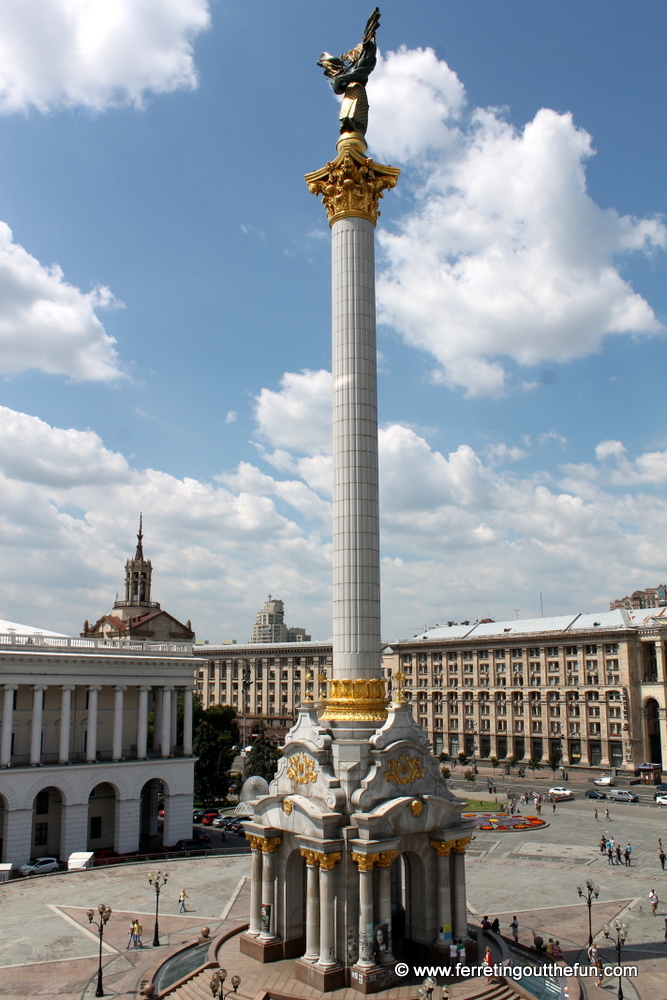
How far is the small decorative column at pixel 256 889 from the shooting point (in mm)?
32031

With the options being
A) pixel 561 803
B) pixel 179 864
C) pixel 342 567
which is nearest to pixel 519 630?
pixel 561 803

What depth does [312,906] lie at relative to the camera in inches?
1174

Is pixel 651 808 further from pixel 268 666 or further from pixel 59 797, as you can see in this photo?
pixel 268 666

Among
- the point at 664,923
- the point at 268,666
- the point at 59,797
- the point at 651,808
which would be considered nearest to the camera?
the point at 664,923

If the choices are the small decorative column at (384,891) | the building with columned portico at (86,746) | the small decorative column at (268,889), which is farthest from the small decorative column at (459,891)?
the building with columned portico at (86,746)

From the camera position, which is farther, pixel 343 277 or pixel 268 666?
pixel 268 666

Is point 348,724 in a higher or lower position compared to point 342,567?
lower

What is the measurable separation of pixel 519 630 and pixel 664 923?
88693 mm

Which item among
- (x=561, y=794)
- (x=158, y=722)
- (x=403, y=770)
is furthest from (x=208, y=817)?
(x=403, y=770)

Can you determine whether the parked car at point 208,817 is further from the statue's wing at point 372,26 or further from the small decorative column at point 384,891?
the statue's wing at point 372,26

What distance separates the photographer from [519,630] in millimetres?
126375

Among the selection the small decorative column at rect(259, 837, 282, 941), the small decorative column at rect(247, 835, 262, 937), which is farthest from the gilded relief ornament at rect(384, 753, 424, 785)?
the small decorative column at rect(247, 835, 262, 937)

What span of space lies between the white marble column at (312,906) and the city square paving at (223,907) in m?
3.20

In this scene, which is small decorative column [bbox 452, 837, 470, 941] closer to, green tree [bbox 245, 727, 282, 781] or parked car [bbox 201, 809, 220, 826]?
green tree [bbox 245, 727, 282, 781]
